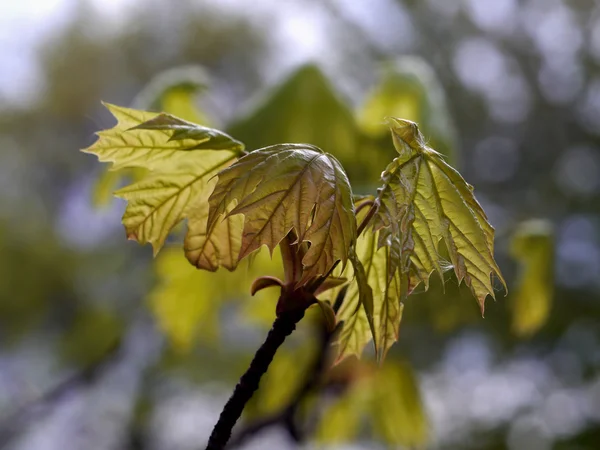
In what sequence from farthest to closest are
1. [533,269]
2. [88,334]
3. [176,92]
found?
[88,334]
[533,269]
[176,92]

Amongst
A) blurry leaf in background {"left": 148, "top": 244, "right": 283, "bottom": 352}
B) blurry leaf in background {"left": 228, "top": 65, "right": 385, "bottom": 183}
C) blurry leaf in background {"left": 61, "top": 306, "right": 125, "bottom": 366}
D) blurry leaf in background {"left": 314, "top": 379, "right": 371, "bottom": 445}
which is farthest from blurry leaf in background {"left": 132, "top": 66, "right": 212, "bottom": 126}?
blurry leaf in background {"left": 61, "top": 306, "right": 125, "bottom": 366}

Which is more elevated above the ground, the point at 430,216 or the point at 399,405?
the point at 399,405

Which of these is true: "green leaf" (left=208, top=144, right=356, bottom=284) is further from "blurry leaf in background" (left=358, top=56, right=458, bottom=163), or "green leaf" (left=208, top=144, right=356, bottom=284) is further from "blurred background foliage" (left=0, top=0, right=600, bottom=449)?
"blurred background foliage" (left=0, top=0, right=600, bottom=449)

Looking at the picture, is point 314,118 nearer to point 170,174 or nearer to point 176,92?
point 176,92

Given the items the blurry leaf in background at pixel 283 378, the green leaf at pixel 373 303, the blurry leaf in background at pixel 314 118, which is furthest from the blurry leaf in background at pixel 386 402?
the green leaf at pixel 373 303

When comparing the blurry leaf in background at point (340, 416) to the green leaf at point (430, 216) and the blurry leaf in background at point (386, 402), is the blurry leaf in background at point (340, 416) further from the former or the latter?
the green leaf at point (430, 216)

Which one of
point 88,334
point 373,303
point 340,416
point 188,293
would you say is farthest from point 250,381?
point 88,334
